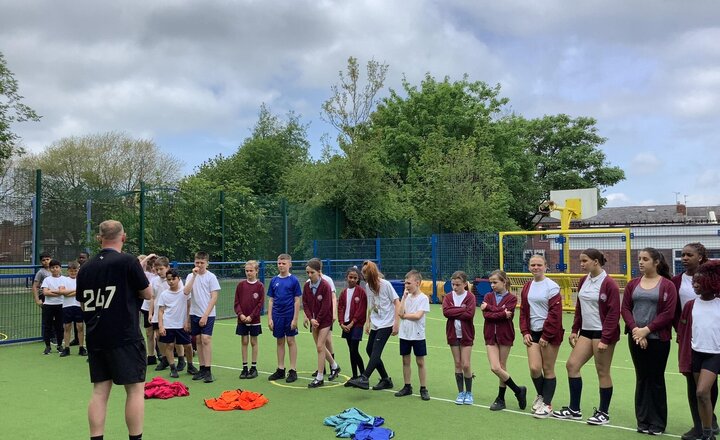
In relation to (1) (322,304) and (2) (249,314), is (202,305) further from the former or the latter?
(1) (322,304)

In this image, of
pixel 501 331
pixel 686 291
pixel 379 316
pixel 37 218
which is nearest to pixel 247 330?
pixel 379 316

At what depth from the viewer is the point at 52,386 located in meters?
8.75

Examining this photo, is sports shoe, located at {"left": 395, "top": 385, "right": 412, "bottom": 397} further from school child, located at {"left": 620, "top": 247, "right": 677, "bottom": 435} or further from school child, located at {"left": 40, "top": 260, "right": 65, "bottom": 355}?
school child, located at {"left": 40, "top": 260, "right": 65, "bottom": 355}

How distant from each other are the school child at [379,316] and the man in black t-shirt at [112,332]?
11.8 feet

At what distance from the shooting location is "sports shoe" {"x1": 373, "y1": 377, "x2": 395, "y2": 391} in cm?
845

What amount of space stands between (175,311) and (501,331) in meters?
4.85

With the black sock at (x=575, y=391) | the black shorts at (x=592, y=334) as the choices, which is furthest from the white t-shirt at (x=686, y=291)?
the black sock at (x=575, y=391)

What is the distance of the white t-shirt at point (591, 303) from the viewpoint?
6562 millimetres

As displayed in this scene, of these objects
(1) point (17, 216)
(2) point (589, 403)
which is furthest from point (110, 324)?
(1) point (17, 216)

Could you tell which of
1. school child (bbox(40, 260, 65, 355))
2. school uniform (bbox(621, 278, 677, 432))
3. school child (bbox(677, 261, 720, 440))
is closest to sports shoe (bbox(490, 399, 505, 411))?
school uniform (bbox(621, 278, 677, 432))

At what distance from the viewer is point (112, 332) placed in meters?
5.10

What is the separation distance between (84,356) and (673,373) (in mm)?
9856

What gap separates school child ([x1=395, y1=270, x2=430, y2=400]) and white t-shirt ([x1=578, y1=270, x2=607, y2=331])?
193 cm

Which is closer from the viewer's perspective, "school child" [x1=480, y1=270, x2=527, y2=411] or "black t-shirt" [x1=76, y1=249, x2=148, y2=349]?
"black t-shirt" [x1=76, y1=249, x2=148, y2=349]
